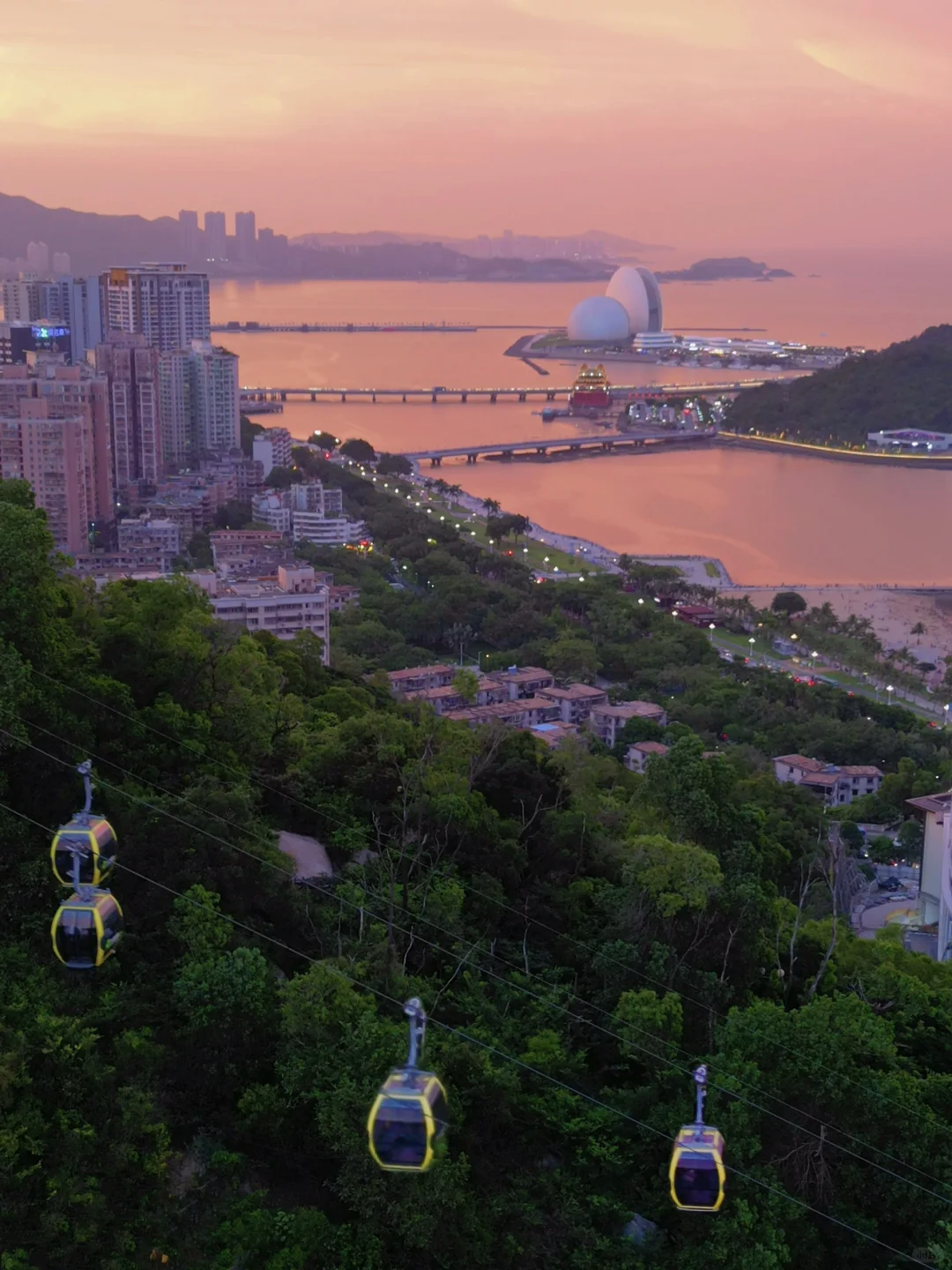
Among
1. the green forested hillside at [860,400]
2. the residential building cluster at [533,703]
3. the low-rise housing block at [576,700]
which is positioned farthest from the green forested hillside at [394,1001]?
the green forested hillside at [860,400]

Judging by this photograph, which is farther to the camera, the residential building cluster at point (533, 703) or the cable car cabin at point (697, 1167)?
the residential building cluster at point (533, 703)

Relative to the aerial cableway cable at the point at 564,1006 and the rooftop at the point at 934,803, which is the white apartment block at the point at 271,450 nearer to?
the rooftop at the point at 934,803

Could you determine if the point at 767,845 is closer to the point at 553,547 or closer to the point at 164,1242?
the point at 164,1242

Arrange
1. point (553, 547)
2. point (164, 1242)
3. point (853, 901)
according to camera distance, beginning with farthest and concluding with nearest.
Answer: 1. point (553, 547)
2. point (853, 901)
3. point (164, 1242)

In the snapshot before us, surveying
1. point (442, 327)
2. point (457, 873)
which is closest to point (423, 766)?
point (457, 873)

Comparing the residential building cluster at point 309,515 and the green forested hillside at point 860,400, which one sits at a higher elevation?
the green forested hillside at point 860,400

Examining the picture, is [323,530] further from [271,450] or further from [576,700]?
[576,700]

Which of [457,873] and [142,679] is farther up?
[142,679]
